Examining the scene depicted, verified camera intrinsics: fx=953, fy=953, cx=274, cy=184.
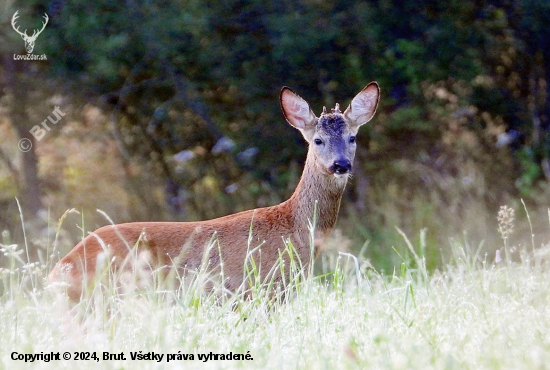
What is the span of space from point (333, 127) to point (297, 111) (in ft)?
→ 1.07

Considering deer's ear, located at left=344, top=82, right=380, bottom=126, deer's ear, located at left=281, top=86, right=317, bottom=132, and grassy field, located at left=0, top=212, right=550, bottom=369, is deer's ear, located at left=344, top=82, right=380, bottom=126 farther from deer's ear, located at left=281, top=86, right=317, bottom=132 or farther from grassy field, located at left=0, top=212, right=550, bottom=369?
grassy field, located at left=0, top=212, right=550, bottom=369

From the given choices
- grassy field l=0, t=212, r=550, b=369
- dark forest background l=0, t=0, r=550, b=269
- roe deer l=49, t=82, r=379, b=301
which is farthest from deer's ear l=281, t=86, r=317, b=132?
dark forest background l=0, t=0, r=550, b=269

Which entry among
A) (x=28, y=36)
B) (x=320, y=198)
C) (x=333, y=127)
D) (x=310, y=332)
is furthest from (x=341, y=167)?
(x=28, y=36)

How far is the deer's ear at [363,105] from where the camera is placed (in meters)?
5.71

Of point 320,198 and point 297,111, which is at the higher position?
point 297,111

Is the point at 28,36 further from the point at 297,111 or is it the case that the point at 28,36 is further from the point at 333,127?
the point at 333,127

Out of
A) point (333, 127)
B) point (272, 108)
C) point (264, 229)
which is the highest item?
point (272, 108)

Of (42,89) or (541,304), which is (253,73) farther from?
(541,304)

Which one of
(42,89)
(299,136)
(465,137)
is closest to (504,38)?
(465,137)

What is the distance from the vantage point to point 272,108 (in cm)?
893

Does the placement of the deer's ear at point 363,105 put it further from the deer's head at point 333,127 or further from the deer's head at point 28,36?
the deer's head at point 28,36

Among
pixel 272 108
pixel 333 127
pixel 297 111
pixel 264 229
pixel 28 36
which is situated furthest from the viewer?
pixel 272 108

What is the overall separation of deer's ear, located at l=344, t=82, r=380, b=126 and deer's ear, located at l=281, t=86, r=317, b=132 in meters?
0.22

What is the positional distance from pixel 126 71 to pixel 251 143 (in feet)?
4.53
